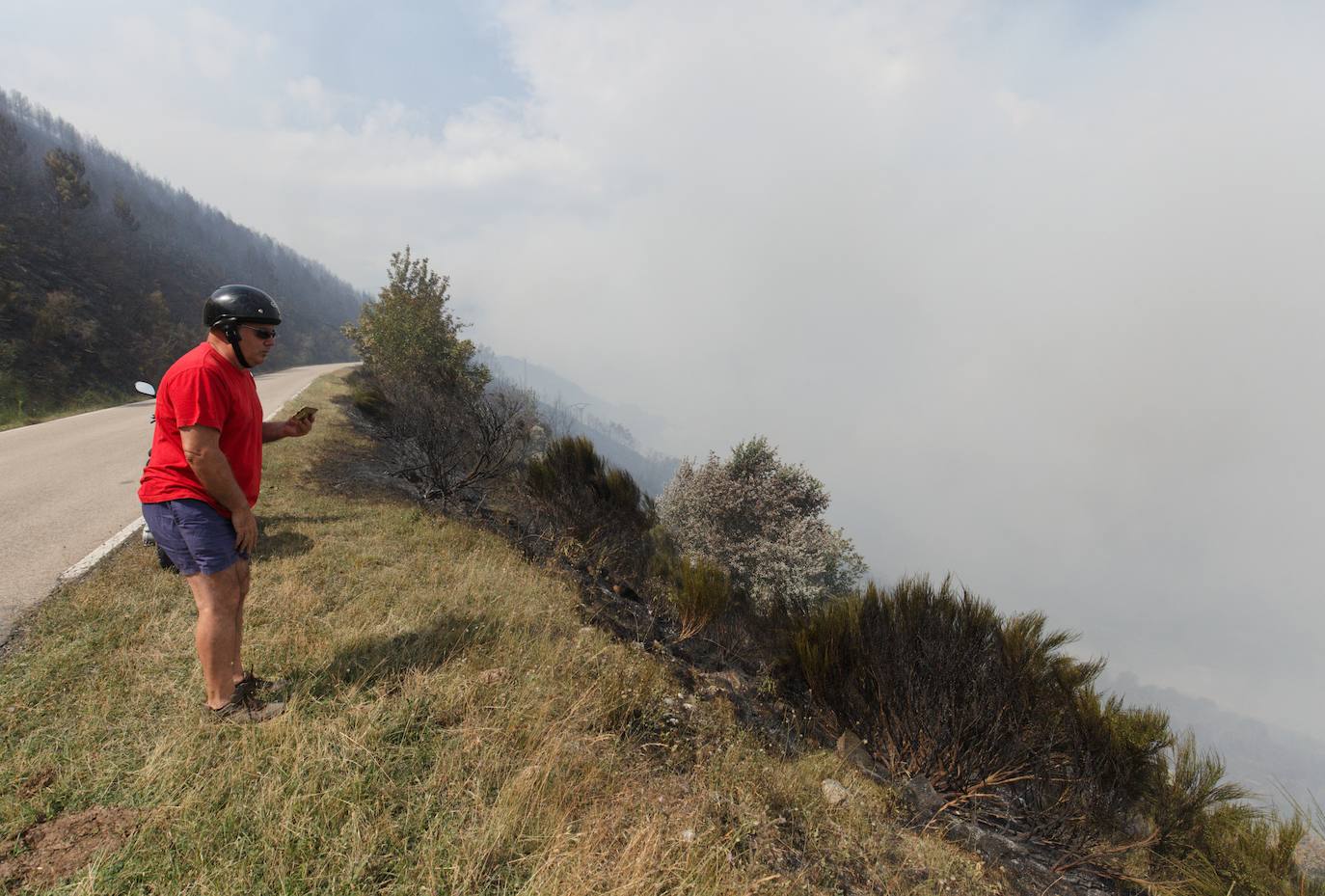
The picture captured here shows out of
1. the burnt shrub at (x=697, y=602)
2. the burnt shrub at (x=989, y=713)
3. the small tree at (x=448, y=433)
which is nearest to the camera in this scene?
the burnt shrub at (x=989, y=713)

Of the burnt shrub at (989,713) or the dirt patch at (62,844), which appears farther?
the burnt shrub at (989,713)

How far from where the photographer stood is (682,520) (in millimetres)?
16578

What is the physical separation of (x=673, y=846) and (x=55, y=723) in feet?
9.42

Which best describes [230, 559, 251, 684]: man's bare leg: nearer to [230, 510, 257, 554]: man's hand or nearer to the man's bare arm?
[230, 510, 257, 554]: man's hand

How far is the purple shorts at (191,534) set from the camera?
229cm

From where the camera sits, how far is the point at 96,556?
439 cm

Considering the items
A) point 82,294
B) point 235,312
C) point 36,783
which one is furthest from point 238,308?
point 82,294

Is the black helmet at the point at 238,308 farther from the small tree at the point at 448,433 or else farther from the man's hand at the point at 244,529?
the small tree at the point at 448,433

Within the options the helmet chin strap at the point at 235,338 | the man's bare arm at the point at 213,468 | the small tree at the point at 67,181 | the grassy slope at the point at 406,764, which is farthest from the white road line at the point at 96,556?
the small tree at the point at 67,181

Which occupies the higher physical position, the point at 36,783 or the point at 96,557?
the point at 36,783

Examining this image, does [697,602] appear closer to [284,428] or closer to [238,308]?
[284,428]

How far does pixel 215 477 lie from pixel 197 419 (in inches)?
10.3

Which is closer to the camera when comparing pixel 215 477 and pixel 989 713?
pixel 215 477

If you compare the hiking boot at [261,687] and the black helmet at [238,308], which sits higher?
the black helmet at [238,308]
